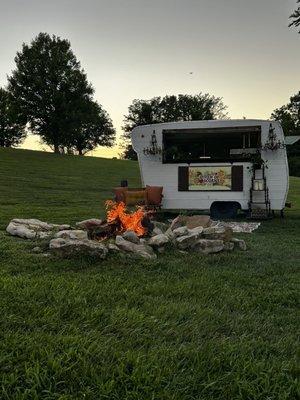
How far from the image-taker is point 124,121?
3253 inches

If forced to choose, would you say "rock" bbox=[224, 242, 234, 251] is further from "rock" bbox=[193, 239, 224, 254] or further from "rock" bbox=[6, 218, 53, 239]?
Result: "rock" bbox=[6, 218, 53, 239]

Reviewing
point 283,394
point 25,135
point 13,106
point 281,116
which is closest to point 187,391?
point 283,394

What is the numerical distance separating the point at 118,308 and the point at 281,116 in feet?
242

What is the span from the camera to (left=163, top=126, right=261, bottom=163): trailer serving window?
13625 mm

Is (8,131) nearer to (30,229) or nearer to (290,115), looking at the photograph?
(290,115)

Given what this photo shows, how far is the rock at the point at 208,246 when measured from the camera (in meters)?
6.89

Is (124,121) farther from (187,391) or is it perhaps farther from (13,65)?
(187,391)

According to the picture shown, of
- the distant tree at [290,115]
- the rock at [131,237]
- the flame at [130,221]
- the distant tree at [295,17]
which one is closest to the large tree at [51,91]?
the distant tree at [290,115]

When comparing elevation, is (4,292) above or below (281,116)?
below

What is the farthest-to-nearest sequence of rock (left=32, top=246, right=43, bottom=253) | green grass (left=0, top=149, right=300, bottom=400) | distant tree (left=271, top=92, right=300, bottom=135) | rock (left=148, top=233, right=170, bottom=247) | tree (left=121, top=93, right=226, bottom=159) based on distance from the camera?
tree (left=121, top=93, right=226, bottom=159), distant tree (left=271, top=92, right=300, bottom=135), rock (left=148, top=233, right=170, bottom=247), rock (left=32, top=246, right=43, bottom=253), green grass (left=0, top=149, right=300, bottom=400)

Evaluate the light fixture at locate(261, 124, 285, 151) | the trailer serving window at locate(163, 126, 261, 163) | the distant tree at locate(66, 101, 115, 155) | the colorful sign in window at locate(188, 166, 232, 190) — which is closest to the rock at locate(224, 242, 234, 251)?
the colorful sign in window at locate(188, 166, 232, 190)

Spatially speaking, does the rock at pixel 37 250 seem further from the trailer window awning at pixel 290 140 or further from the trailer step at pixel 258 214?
the trailer window awning at pixel 290 140

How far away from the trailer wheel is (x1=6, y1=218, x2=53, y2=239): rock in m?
6.81

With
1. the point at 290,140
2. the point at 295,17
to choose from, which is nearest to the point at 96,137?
the point at 290,140
